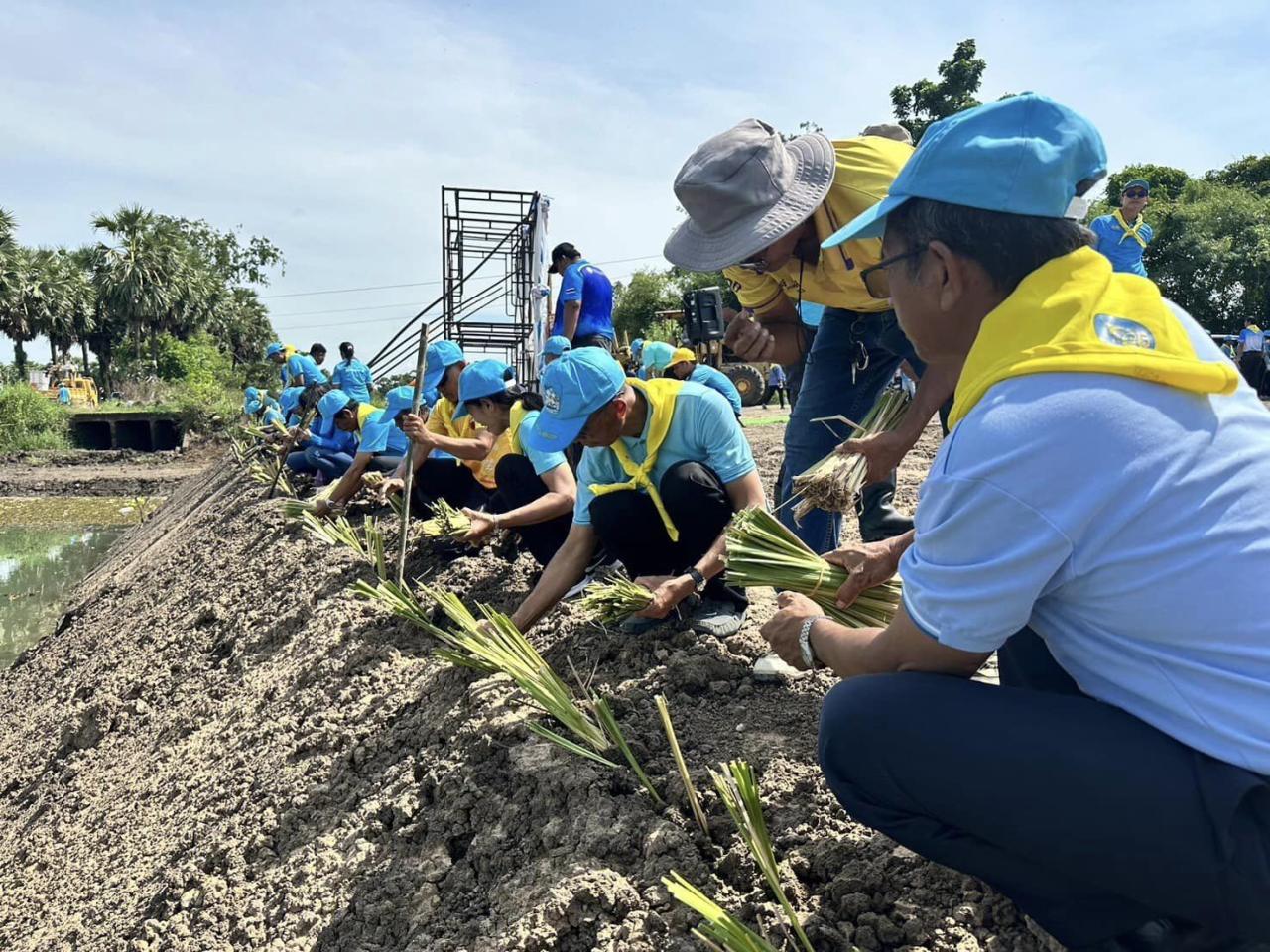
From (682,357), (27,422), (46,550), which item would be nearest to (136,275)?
(27,422)

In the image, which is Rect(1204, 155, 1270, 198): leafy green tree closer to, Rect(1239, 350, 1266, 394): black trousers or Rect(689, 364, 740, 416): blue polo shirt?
Rect(1239, 350, 1266, 394): black trousers

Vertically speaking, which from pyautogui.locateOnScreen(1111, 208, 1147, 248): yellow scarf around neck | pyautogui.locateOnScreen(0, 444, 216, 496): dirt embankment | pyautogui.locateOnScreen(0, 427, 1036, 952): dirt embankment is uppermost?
pyautogui.locateOnScreen(1111, 208, 1147, 248): yellow scarf around neck

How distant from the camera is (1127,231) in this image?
5688 millimetres

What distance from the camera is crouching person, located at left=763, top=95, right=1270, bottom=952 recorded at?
3.65 feet

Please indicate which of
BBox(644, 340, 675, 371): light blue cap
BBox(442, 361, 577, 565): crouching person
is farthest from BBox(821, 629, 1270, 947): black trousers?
BBox(644, 340, 675, 371): light blue cap

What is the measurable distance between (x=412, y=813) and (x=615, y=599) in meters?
0.81

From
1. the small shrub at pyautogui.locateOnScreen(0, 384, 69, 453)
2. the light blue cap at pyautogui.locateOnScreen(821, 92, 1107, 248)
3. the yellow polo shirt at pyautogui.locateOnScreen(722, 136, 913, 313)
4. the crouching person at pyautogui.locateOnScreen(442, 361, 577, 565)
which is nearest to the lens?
the light blue cap at pyautogui.locateOnScreen(821, 92, 1107, 248)

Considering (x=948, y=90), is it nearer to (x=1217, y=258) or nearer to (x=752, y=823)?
(x=1217, y=258)

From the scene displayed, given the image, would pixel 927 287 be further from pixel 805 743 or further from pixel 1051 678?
pixel 805 743

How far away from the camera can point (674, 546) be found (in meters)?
2.97

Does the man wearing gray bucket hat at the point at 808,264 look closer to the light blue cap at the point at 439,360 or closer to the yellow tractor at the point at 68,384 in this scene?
the light blue cap at the point at 439,360

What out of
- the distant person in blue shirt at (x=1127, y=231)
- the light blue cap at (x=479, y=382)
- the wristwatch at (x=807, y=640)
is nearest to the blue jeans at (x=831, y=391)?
the wristwatch at (x=807, y=640)

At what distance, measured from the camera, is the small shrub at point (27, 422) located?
24.3 m

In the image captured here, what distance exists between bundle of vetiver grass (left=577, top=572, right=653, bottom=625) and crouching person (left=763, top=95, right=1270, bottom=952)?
1.24 m
